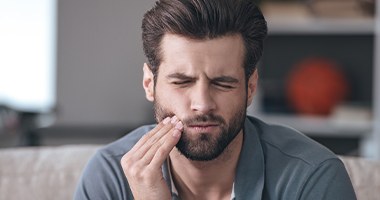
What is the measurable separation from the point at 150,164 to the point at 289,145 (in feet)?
1.04

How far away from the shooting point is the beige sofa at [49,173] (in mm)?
1973

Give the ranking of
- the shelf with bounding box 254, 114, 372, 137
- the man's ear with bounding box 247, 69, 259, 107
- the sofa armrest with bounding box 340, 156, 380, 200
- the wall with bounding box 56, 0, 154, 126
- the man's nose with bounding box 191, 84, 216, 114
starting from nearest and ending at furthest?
1. the man's nose with bounding box 191, 84, 216, 114
2. the man's ear with bounding box 247, 69, 259, 107
3. the sofa armrest with bounding box 340, 156, 380, 200
4. the shelf with bounding box 254, 114, 372, 137
5. the wall with bounding box 56, 0, 154, 126

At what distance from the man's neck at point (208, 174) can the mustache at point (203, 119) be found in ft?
0.46

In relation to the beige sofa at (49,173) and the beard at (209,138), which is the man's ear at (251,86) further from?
the beige sofa at (49,173)

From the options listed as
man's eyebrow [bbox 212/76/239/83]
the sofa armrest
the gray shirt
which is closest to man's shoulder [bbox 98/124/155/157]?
the gray shirt

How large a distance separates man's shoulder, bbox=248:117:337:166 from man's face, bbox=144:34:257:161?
126 millimetres

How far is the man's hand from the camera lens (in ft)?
5.50

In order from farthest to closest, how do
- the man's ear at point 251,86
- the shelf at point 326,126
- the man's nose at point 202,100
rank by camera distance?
the shelf at point 326,126 < the man's ear at point 251,86 < the man's nose at point 202,100

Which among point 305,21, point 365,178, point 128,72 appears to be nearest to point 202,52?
point 365,178

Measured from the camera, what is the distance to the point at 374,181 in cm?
195

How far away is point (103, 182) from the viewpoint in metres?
1.77

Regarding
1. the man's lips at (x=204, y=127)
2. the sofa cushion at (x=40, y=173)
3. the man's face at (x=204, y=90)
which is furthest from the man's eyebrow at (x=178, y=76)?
the sofa cushion at (x=40, y=173)

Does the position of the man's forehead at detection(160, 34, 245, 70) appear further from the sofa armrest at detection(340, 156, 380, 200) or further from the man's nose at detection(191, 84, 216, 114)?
the sofa armrest at detection(340, 156, 380, 200)

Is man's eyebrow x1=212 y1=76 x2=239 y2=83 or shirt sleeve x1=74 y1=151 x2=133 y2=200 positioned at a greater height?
man's eyebrow x1=212 y1=76 x2=239 y2=83
